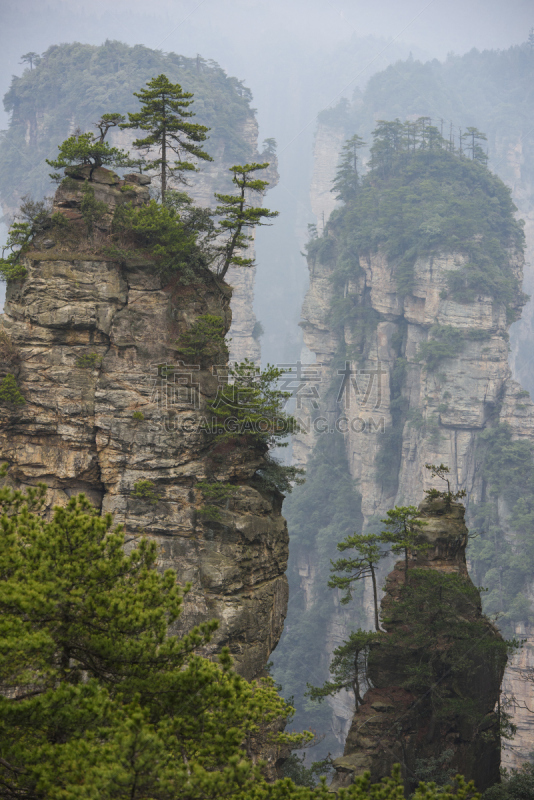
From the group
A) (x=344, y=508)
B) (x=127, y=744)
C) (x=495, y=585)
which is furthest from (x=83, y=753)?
(x=344, y=508)

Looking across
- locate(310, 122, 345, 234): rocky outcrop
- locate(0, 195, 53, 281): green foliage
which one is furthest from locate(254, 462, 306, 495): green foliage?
locate(310, 122, 345, 234): rocky outcrop

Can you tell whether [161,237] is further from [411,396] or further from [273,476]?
[411,396]

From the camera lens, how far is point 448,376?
3875cm

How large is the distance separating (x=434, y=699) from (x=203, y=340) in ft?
33.6

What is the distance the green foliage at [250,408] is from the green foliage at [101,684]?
761 cm

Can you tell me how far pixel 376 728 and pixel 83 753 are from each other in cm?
1100

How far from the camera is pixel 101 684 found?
6652 mm

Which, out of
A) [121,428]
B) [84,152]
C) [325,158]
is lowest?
[121,428]

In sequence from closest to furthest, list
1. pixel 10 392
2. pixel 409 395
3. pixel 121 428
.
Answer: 1. pixel 10 392
2. pixel 121 428
3. pixel 409 395

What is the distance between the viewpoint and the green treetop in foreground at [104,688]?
5.55 meters

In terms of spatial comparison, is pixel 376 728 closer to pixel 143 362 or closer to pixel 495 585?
pixel 143 362

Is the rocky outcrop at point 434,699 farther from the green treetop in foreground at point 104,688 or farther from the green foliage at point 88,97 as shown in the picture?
the green foliage at point 88,97

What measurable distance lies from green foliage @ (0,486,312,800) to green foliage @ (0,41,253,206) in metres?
48.2

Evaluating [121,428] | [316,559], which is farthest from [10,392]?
[316,559]
